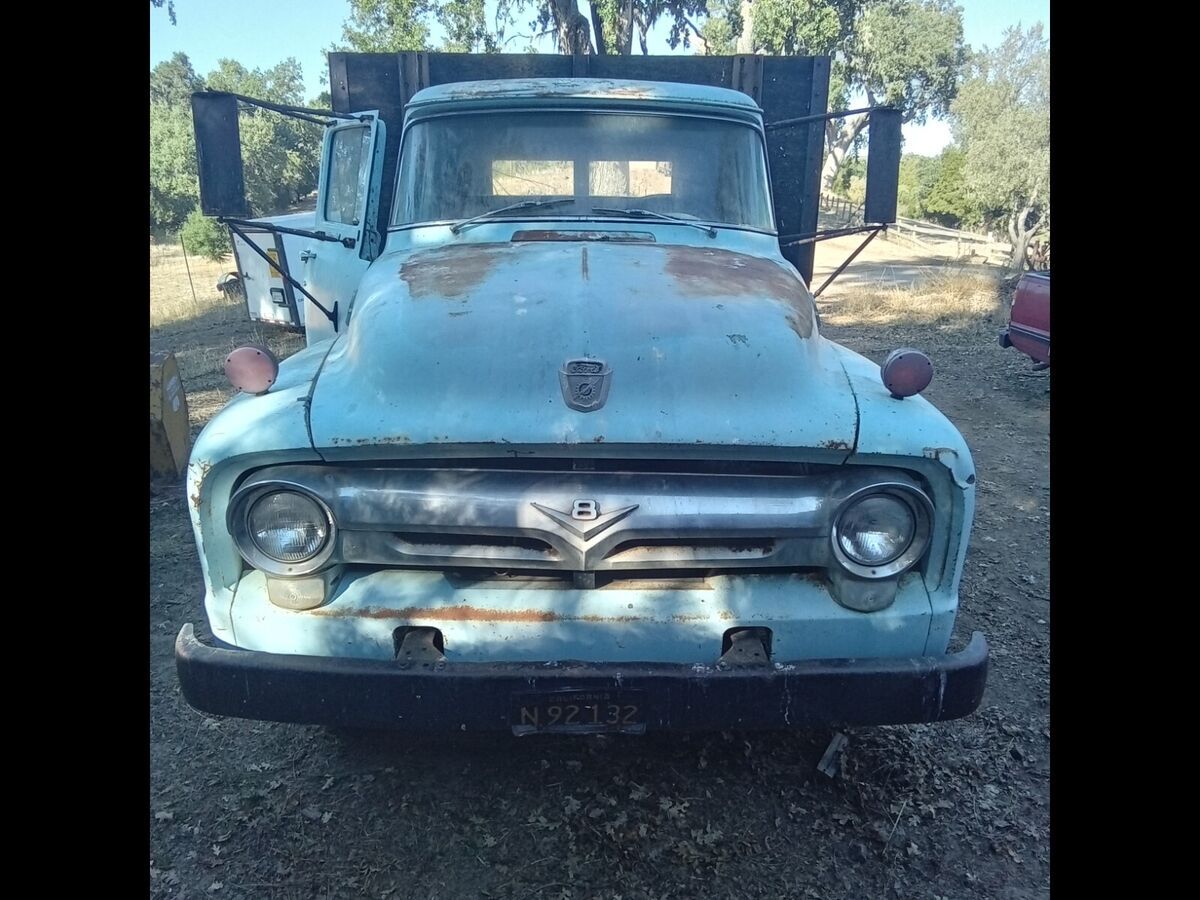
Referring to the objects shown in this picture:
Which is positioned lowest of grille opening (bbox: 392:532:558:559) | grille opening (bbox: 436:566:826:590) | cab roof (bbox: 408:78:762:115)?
grille opening (bbox: 436:566:826:590)

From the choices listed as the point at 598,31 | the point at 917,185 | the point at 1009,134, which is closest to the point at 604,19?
the point at 598,31

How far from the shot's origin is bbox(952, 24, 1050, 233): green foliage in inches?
739

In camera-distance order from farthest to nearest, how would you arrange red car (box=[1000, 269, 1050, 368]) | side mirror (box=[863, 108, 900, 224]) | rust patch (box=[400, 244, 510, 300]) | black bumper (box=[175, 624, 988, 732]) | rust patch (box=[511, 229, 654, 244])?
red car (box=[1000, 269, 1050, 368]), side mirror (box=[863, 108, 900, 224]), rust patch (box=[511, 229, 654, 244]), rust patch (box=[400, 244, 510, 300]), black bumper (box=[175, 624, 988, 732])

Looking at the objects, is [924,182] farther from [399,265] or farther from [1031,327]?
[399,265]

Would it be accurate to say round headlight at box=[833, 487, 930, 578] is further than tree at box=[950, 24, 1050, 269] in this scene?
No

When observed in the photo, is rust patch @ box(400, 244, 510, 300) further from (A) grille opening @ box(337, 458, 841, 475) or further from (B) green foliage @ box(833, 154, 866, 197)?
(B) green foliage @ box(833, 154, 866, 197)

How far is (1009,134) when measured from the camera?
63.0ft

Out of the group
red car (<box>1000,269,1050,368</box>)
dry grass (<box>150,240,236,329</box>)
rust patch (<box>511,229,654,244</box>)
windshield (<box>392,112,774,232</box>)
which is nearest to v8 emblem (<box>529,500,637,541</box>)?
rust patch (<box>511,229,654,244</box>)

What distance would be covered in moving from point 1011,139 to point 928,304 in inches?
286

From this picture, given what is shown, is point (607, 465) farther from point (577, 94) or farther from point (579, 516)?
point (577, 94)

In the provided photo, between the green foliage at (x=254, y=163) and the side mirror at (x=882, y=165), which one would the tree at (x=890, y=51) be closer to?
the green foliage at (x=254, y=163)

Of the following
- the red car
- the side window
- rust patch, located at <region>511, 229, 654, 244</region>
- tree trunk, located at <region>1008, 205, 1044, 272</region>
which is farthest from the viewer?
tree trunk, located at <region>1008, 205, 1044, 272</region>

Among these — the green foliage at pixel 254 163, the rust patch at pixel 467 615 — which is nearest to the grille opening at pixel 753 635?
the rust patch at pixel 467 615

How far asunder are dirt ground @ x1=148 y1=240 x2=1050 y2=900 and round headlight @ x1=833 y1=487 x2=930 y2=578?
0.71m
